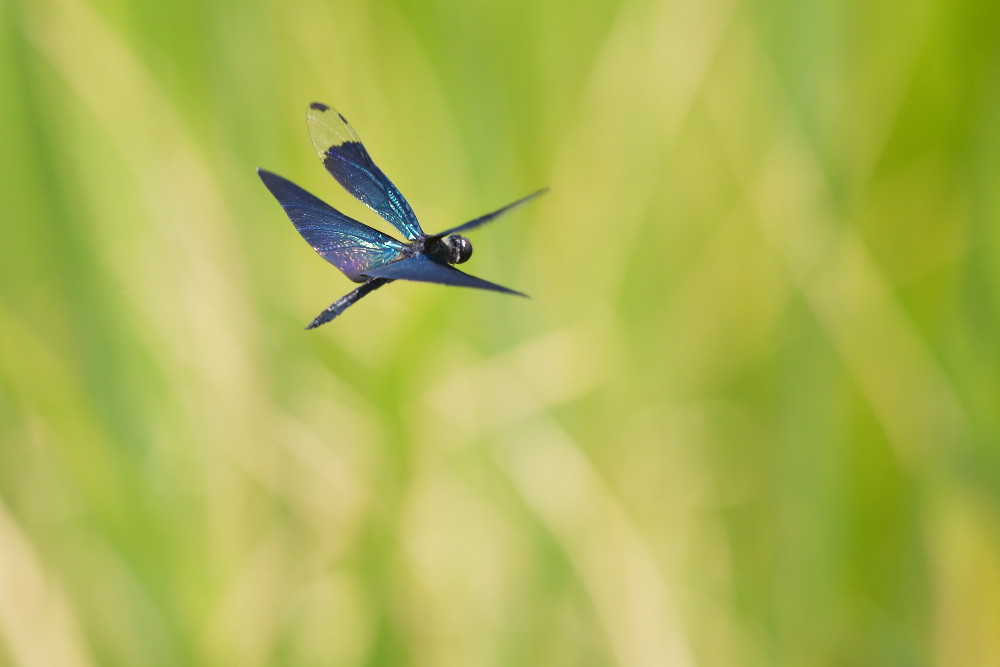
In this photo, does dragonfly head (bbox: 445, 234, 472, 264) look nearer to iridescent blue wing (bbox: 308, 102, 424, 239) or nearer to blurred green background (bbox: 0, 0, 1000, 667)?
iridescent blue wing (bbox: 308, 102, 424, 239)

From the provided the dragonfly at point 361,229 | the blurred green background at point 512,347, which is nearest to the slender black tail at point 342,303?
the dragonfly at point 361,229

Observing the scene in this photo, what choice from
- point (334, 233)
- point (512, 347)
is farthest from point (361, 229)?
point (512, 347)

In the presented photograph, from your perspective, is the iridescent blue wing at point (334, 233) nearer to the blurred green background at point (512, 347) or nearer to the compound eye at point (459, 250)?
the compound eye at point (459, 250)

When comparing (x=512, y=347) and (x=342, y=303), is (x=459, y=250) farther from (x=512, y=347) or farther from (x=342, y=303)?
(x=512, y=347)

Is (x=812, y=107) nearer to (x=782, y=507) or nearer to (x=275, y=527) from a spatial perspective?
(x=782, y=507)

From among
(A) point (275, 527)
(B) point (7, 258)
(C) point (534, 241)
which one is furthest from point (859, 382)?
(B) point (7, 258)

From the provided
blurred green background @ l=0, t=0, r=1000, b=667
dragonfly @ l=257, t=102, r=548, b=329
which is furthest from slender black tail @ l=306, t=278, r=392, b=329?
blurred green background @ l=0, t=0, r=1000, b=667
